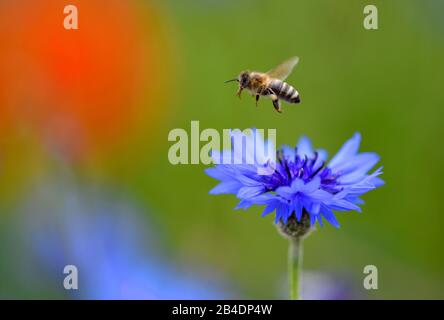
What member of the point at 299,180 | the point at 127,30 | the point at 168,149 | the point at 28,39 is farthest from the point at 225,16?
the point at 299,180

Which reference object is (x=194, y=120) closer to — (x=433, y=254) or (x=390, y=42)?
(x=390, y=42)

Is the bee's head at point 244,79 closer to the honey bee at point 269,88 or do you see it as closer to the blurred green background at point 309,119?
the honey bee at point 269,88

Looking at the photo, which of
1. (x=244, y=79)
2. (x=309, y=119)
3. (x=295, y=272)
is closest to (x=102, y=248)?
(x=244, y=79)

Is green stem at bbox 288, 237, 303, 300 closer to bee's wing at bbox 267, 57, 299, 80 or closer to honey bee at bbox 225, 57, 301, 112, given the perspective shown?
honey bee at bbox 225, 57, 301, 112

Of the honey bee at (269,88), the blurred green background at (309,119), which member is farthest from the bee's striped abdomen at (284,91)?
the blurred green background at (309,119)

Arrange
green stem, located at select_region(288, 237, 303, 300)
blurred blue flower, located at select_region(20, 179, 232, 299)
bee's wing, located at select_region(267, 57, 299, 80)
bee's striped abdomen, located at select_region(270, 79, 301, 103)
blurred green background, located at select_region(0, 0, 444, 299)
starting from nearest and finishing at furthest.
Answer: green stem, located at select_region(288, 237, 303, 300)
bee's striped abdomen, located at select_region(270, 79, 301, 103)
bee's wing, located at select_region(267, 57, 299, 80)
blurred blue flower, located at select_region(20, 179, 232, 299)
blurred green background, located at select_region(0, 0, 444, 299)

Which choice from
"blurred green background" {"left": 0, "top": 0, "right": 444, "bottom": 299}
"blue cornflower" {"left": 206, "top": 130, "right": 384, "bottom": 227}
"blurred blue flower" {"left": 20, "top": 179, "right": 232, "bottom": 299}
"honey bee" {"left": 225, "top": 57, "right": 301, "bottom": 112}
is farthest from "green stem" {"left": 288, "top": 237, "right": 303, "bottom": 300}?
"blurred green background" {"left": 0, "top": 0, "right": 444, "bottom": 299}
